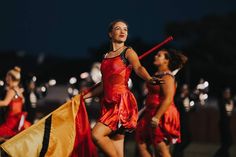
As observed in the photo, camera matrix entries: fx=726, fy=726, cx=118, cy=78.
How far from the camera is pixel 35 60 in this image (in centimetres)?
8581

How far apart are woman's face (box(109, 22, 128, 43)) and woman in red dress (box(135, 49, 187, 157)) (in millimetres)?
1272

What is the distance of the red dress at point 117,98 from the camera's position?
8.04 metres

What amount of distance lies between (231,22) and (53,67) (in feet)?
85.5

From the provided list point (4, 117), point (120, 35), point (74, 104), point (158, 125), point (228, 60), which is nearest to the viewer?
point (120, 35)

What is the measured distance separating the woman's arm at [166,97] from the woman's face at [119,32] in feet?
3.99

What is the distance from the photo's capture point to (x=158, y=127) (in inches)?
383

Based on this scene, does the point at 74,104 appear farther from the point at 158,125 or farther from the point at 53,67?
the point at 53,67

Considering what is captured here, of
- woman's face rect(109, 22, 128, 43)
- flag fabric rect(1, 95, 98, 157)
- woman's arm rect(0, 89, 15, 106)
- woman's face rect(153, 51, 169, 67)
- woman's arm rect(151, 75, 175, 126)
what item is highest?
woman's face rect(109, 22, 128, 43)

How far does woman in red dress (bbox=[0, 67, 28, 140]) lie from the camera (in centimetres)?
1036

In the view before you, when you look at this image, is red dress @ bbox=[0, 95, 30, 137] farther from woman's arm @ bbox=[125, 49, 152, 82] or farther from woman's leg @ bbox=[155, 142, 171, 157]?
woman's arm @ bbox=[125, 49, 152, 82]

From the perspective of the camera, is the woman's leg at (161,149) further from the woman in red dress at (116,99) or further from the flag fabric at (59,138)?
the woman in red dress at (116,99)

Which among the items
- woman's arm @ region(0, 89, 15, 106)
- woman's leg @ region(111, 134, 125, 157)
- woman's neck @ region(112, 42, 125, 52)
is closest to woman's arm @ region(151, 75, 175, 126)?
woman's leg @ region(111, 134, 125, 157)

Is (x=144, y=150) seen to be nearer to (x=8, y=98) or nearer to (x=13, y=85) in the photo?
(x=8, y=98)


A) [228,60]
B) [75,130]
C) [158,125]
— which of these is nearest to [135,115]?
[75,130]
